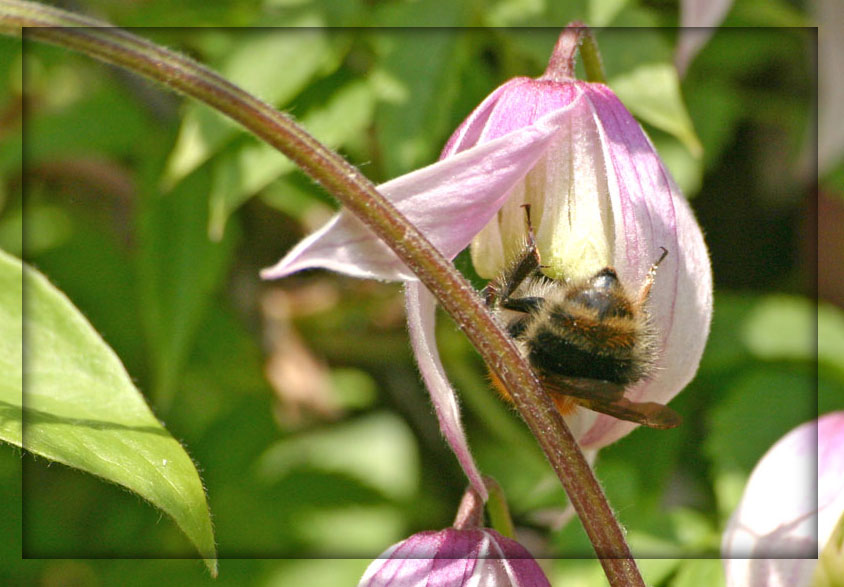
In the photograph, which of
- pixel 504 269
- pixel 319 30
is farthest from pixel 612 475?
pixel 319 30

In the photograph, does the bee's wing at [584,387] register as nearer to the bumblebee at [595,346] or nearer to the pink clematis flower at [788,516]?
the bumblebee at [595,346]

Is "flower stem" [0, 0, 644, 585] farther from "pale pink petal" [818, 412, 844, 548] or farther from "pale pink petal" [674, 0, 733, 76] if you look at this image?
"pale pink petal" [674, 0, 733, 76]

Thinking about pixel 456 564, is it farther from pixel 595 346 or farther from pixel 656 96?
pixel 656 96

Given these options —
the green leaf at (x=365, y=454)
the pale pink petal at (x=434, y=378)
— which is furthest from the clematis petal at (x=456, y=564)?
the green leaf at (x=365, y=454)

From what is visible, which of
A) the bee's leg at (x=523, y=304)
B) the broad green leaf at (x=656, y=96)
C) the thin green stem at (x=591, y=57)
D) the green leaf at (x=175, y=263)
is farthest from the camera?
the green leaf at (x=175, y=263)

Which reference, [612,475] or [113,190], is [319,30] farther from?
[113,190]

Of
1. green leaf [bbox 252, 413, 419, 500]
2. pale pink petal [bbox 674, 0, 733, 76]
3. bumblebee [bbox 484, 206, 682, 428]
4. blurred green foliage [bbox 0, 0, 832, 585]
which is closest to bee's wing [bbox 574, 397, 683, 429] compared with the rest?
bumblebee [bbox 484, 206, 682, 428]

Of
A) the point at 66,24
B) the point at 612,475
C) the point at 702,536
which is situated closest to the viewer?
the point at 66,24
